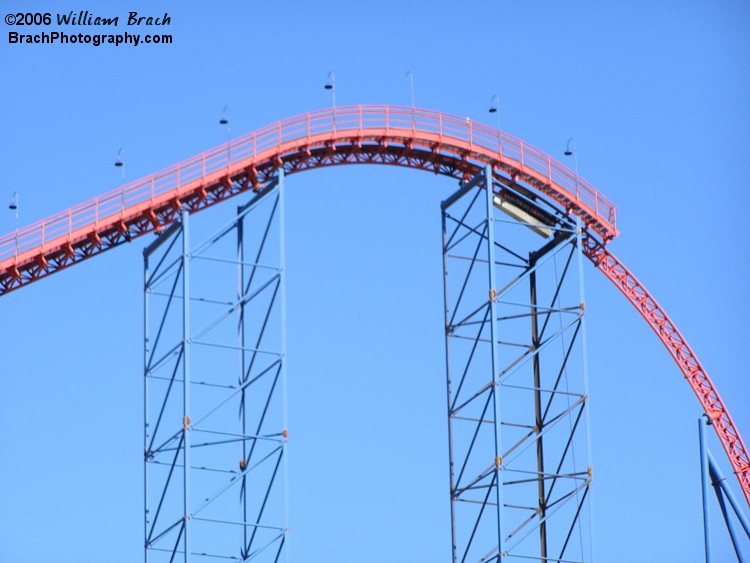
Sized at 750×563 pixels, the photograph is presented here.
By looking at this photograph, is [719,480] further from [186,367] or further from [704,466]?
Result: [186,367]

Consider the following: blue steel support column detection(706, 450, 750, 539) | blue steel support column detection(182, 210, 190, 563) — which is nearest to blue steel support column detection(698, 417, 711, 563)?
blue steel support column detection(706, 450, 750, 539)

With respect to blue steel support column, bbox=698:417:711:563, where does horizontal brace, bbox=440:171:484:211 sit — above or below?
above

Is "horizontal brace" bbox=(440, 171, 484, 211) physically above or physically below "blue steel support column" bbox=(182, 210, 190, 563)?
above

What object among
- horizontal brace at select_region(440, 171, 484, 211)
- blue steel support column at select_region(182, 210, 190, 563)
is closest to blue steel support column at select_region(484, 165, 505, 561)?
horizontal brace at select_region(440, 171, 484, 211)

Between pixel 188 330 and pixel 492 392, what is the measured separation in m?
7.61

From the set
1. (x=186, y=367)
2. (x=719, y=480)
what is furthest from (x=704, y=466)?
(x=186, y=367)

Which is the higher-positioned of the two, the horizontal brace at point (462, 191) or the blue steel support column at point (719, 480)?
the horizontal brace at point (462, 191)

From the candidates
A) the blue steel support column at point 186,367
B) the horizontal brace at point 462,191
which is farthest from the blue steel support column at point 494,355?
the blue steel support column at point 186,367

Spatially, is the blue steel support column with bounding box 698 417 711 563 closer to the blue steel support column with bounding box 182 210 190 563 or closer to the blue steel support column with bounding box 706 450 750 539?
the blue steel support column with bounding box 706 450 750 539

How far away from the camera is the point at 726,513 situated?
42.7 meters

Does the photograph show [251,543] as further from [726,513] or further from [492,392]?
[726,513]

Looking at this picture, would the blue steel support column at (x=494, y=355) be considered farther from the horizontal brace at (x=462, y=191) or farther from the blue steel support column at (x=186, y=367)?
the blue steel support column at (x=186, y=367)

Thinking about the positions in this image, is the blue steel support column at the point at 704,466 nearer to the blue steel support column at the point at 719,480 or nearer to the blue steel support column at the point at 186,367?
the blue steel support column at the point at 719,480

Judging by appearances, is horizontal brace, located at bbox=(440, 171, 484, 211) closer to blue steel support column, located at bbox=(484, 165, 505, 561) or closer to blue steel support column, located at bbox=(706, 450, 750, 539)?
blue steel support column, located at bbox=(484, 165, 505, 561)
